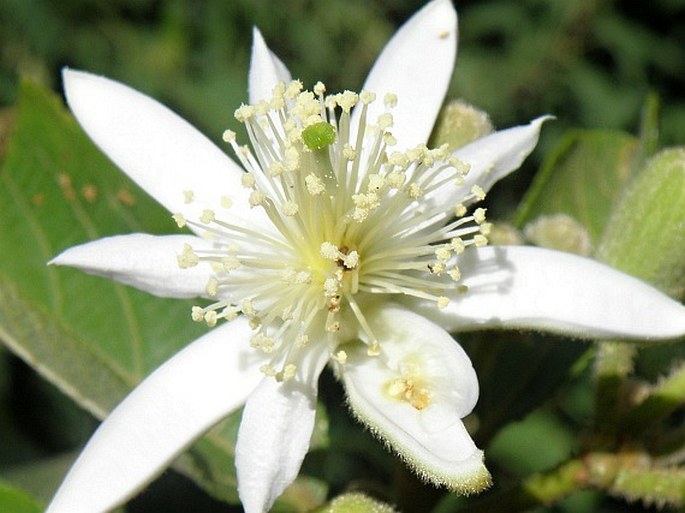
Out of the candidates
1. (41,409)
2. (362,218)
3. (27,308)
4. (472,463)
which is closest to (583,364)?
(362,218)

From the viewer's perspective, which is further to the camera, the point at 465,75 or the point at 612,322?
the point at 465,75

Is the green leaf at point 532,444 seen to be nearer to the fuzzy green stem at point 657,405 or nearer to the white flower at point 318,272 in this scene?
the fuzzy green stem at point 657,405

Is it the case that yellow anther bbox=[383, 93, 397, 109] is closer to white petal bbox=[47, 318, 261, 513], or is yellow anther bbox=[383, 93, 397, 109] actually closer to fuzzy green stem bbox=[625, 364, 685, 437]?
white petal bbox=[47, 318, 261, 513]

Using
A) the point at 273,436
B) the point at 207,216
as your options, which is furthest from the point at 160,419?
the point at 207,216

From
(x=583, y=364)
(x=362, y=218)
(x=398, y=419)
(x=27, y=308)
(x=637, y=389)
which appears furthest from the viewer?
(x=583, y=364)

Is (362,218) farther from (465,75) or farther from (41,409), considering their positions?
(465,75)

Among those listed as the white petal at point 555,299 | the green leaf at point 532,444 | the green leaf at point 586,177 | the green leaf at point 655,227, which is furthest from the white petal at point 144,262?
the green leaf at point 532,444
